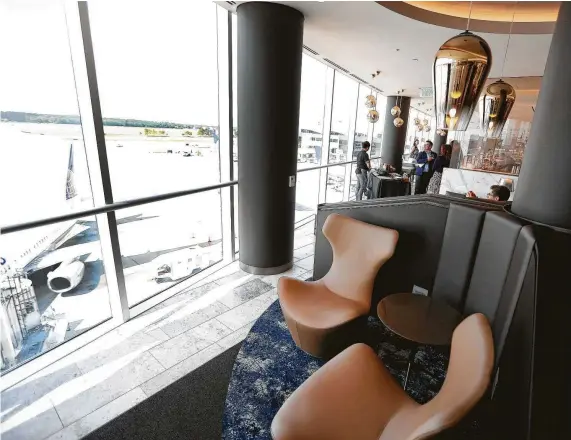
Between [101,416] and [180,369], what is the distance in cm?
58

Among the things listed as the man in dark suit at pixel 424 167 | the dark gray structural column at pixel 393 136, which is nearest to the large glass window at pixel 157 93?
the man in dark suit at pixel 424 167

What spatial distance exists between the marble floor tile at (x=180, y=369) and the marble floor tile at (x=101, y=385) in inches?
2.7

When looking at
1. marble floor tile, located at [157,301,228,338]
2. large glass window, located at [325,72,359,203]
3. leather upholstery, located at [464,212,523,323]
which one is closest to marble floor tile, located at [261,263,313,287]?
marble floor tile, located at [157,301,228,338]

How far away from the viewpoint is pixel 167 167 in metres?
3.56

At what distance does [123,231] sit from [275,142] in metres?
1.97

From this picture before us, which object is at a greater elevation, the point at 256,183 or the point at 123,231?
the point at 256,183

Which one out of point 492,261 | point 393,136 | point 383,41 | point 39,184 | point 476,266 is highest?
point 383,41

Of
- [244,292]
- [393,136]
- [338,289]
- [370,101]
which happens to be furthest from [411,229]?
[393,136]

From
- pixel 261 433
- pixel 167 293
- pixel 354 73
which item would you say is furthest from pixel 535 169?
pixel 354 73

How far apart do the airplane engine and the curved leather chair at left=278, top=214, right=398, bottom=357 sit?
1.95 meters

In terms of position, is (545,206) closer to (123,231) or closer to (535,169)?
(535,169)

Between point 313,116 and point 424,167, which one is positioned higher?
point 313,116

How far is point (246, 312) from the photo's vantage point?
329 cm

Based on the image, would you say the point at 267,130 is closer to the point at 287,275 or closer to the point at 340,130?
the point at 287,275
